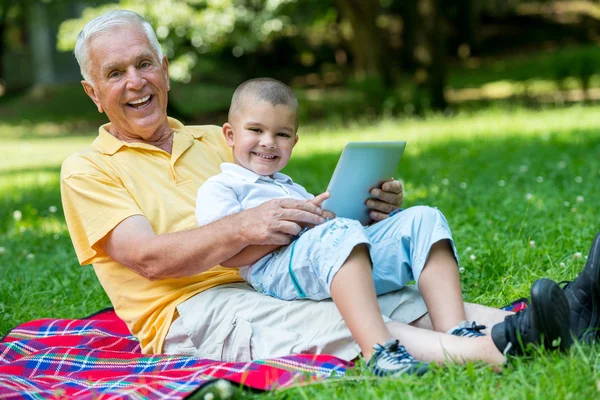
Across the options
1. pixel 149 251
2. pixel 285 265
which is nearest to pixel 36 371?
pixel 149 251

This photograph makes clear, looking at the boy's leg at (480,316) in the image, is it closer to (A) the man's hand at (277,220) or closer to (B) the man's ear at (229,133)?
(A) the man's hand at (277,220)

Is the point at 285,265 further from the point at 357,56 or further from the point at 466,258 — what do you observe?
the point at 357,56

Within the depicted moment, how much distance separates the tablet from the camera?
9.78 ft

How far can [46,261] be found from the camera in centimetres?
531

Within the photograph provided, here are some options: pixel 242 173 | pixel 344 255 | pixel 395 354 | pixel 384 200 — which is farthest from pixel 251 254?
pixel 395 354

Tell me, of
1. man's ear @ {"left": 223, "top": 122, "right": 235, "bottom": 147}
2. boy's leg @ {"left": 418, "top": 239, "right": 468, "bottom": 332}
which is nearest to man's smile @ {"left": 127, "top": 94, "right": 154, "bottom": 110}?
man's ear @ {"left": 223, "top": 122, "right": 235, "bottom": 147}

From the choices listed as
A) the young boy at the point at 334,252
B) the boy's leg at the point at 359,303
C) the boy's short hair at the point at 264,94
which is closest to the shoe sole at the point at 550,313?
the young boy at the point at 334,252

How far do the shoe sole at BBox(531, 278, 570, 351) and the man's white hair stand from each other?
1902 mm

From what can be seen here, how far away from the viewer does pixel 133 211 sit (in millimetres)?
3158

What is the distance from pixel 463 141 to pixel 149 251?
7.02 m

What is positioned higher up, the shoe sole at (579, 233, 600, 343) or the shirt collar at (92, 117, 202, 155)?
the shirt collar at (92, 117, 202, 155)

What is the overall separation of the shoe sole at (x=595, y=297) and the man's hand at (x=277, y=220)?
0.94m

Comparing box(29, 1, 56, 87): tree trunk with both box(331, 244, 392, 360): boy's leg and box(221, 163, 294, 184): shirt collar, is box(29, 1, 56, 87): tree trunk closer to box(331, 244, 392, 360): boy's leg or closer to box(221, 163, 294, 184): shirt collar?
box(221, 163, 294, 184): shirt collar

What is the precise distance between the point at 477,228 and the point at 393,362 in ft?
8.07
